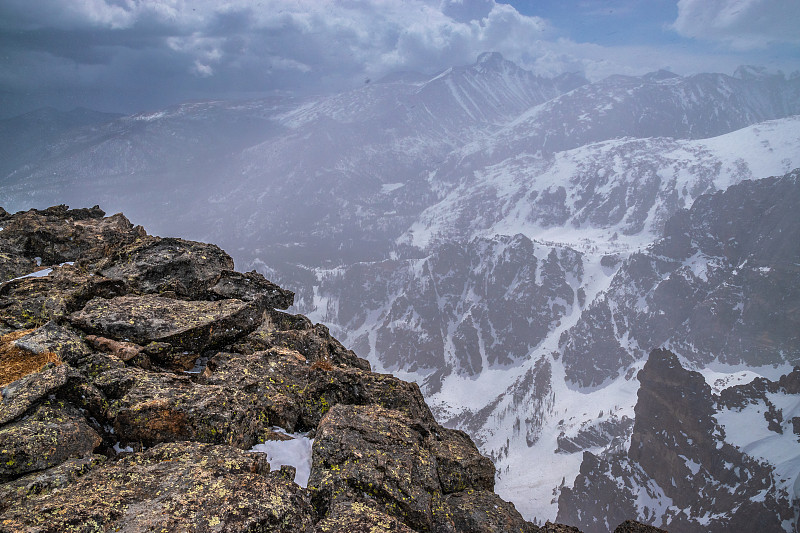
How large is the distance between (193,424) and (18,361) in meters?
6.46

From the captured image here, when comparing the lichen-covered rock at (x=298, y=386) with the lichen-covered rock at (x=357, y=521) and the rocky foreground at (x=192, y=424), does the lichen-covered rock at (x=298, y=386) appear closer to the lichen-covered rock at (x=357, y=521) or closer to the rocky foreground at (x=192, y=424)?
the rocky foreground at (x=192, y=424)

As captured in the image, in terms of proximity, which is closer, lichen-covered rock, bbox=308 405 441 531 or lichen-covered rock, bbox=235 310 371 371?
lichen-covered rock, bbox=308 405 441 531

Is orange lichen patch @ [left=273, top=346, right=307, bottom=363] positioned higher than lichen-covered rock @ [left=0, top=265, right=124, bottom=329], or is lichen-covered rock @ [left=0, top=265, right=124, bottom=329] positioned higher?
lichen-covered rock @ [left=0, top=265, right=124, bottom=329]

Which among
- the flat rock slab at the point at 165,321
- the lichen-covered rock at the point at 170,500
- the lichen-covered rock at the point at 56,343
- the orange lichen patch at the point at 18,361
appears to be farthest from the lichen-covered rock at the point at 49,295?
the lichen-covered rock at the point at 170,500

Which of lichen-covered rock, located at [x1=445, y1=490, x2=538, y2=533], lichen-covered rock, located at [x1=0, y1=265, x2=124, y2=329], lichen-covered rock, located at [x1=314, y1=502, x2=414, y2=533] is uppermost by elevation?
lichen-covered rock, located at [x1=0, y1=265, x2=124, y2=329]

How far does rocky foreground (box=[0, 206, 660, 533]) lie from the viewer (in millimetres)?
9867

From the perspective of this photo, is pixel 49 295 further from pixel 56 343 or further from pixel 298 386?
pixel 298 386

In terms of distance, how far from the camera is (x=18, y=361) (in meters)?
13.9

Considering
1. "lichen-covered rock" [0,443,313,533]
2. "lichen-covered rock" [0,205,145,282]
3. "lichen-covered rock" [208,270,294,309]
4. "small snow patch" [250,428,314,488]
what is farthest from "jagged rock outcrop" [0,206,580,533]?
"lichen-covered rock" [0,205,145,282]

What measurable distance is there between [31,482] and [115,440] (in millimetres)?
2962

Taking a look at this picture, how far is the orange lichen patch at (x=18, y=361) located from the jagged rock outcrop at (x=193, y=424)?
0.33ft

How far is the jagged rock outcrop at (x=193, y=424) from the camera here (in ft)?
32.4

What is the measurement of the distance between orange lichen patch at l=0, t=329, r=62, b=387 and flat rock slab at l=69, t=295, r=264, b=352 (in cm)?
230

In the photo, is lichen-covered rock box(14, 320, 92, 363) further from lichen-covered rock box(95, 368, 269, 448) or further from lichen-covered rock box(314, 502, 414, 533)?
lichen-covered rock box(314, 502, 414, 533)
